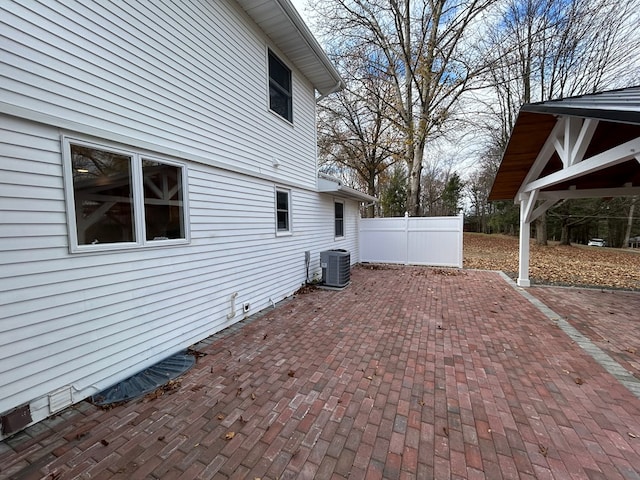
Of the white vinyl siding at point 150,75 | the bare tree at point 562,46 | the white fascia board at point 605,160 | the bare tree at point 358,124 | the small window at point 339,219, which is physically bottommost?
the small window at point 339,219

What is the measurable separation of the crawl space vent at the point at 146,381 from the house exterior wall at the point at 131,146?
0.29 ft

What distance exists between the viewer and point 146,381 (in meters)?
2.77

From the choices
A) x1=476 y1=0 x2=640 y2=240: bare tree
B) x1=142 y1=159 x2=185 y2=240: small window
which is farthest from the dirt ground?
x1=142 y1=159 x2=185 y2=240: small window

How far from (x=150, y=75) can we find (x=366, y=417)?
422 cm

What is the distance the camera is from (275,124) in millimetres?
5387

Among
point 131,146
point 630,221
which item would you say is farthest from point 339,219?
point 630,221

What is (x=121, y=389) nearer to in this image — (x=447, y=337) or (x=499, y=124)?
(x=447, y=337)

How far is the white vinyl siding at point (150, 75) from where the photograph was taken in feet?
7.00

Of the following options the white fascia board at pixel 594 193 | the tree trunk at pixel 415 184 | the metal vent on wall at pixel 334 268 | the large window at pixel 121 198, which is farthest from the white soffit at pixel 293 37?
the tree trunk at pixel 415 184

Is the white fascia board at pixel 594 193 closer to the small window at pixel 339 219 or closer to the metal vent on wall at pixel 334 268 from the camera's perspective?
the metal vent on wall at pixel 334 268

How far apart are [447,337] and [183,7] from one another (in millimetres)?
5733

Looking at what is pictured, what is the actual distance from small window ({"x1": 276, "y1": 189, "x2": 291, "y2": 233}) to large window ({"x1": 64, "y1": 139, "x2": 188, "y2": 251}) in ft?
7.94

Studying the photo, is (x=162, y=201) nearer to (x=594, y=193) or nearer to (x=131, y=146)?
(x=131, y=146)

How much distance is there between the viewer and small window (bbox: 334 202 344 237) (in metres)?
9.09
